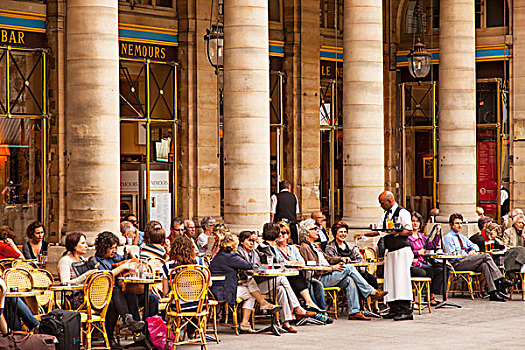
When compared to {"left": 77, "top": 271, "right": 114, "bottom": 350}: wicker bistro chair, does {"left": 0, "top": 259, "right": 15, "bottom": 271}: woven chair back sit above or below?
above

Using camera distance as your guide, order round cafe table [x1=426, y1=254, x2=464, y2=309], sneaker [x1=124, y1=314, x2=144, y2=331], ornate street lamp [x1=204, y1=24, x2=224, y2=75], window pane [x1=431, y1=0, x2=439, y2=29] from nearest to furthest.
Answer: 1. sneaker [x1=124, y1=314, x2=144, y2=331]
2. round cafe table [x1=426, y1=254, x2=464, y2=309]
3. ornate street lamp [x1=204, y1=24, x2=224, y2=75]
4. window pane [x1=431, y1=0, x2=439, y2=29]

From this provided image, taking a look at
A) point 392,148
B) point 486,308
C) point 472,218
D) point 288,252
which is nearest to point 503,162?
point 392,148

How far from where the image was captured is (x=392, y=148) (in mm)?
27453

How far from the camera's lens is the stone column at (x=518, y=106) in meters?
24.5

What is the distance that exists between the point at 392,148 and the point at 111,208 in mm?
14168

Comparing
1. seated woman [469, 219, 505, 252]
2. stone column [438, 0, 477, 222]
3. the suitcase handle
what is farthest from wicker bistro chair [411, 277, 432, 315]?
the suitcase handle

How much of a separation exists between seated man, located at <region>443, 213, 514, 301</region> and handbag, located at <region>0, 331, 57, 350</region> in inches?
336

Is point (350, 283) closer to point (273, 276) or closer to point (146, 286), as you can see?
point (273, 276)

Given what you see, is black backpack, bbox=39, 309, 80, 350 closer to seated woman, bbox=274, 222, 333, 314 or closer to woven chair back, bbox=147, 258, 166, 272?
woven chair back, bbox=147, 258, 166, 272

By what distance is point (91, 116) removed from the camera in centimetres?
1426

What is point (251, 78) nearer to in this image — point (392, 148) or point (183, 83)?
point (183, 83)

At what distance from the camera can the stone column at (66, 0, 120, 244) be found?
46.8 ft

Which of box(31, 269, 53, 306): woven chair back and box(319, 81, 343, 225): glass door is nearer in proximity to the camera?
box(31, 269, 53, 306): woven chair back

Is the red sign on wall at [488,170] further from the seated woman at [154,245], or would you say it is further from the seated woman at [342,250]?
the seated woman at [154,245]
